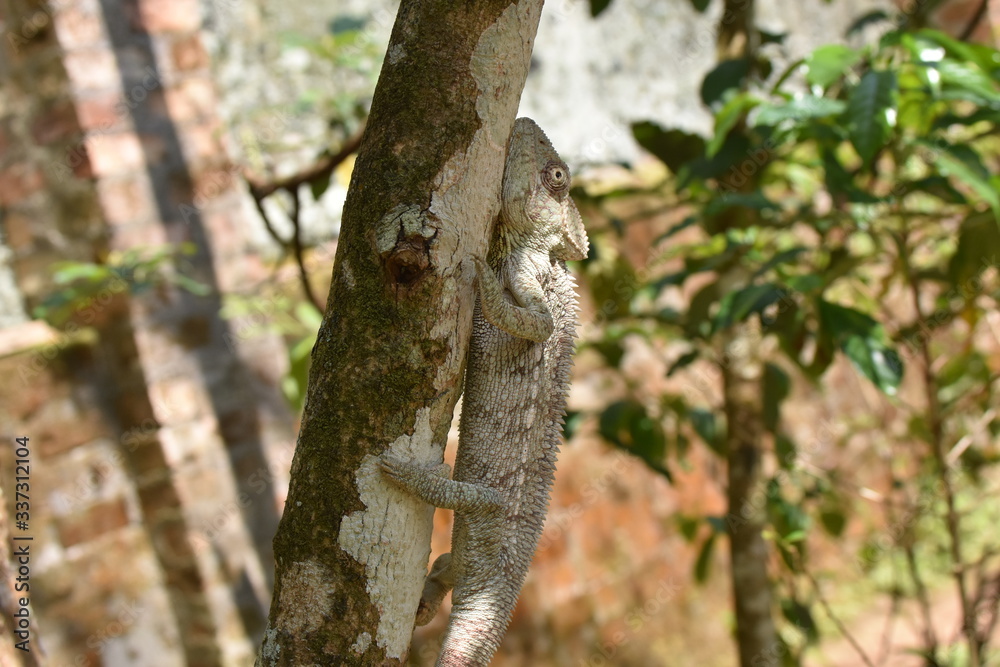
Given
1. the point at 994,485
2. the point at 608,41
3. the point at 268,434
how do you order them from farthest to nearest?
the point at 994,485
the point at 608,41
the point at 268,434

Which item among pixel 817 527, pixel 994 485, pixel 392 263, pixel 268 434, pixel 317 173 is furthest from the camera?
pixel 994 485

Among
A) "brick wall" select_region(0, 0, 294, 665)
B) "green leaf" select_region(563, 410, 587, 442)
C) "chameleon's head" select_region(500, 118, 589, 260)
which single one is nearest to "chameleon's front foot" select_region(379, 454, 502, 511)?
"chameleon's head" select_region(500, 118, 589, 260)

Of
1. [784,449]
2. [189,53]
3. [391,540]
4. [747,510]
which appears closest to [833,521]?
[784,449]

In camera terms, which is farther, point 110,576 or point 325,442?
point 110,576

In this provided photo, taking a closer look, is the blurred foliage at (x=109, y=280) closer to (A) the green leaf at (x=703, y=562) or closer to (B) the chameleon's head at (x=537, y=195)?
(B) the chameleon's head at (x=537, y=195)

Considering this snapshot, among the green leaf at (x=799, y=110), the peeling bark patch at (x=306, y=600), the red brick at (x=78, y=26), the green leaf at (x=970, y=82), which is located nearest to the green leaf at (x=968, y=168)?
the green leaf at (x=970, y=82)

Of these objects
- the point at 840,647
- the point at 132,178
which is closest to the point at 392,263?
the point at 132,178

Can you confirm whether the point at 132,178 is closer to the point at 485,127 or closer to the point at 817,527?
the point at 485,127
